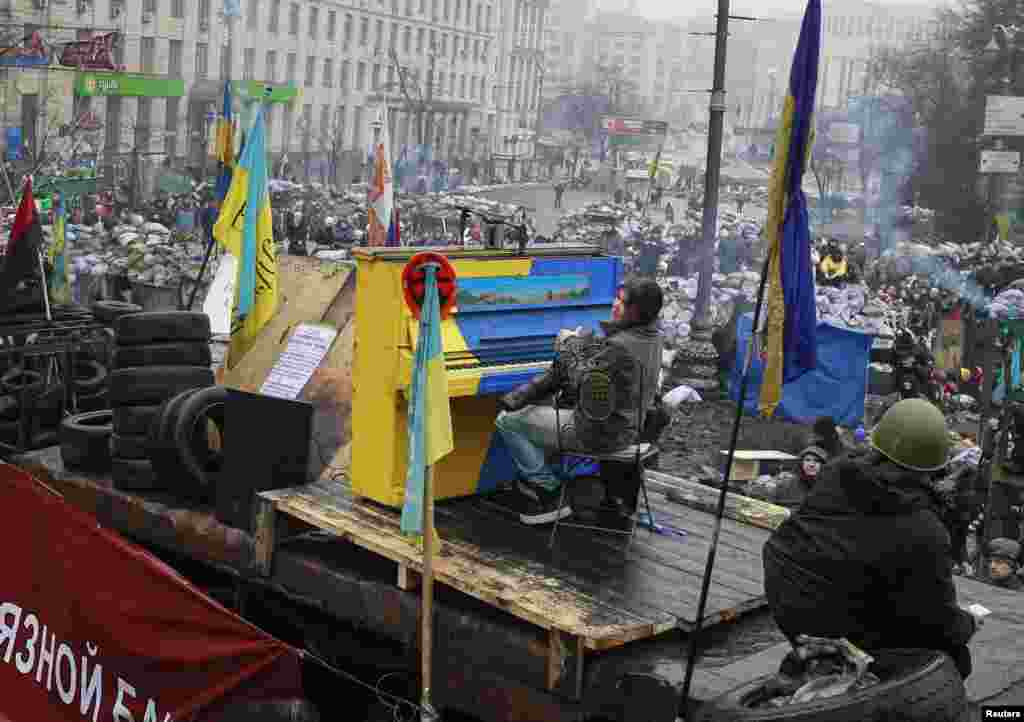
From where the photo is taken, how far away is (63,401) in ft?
37.1

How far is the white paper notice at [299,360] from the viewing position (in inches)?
366

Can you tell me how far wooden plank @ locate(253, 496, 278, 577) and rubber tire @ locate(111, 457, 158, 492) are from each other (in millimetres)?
1453

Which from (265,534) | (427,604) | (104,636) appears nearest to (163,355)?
(265,534)

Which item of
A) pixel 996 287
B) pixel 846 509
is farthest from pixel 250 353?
pixel 996 287

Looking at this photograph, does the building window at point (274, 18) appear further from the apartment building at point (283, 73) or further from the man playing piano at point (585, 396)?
the man playing piano at point (585, 396)

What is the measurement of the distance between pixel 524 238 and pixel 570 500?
1678 mm

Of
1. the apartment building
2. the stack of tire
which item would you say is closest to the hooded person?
the stack of tire

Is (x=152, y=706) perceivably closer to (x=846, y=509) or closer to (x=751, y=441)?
(x=846, y=509)

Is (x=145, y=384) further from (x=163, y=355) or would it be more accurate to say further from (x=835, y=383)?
(x=835, y=383)

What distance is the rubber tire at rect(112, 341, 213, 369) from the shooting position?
8820 mm

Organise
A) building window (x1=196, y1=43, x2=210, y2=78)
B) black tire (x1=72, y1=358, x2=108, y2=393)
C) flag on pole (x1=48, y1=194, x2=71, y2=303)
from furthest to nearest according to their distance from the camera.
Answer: building window (x1=196, y1=43, x2=210, y2=78) → flag on pole (x1=48, y1=194, x2=71, y2=303) → black tire (x1=72, y1=358, x2=108, y2=393)

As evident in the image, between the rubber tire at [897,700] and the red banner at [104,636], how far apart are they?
2.52 metres

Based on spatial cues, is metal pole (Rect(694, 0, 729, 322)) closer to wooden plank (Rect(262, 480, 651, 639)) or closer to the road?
wooden plank (Rect(262, 480, 651, 639))

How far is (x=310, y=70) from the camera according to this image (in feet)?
267
